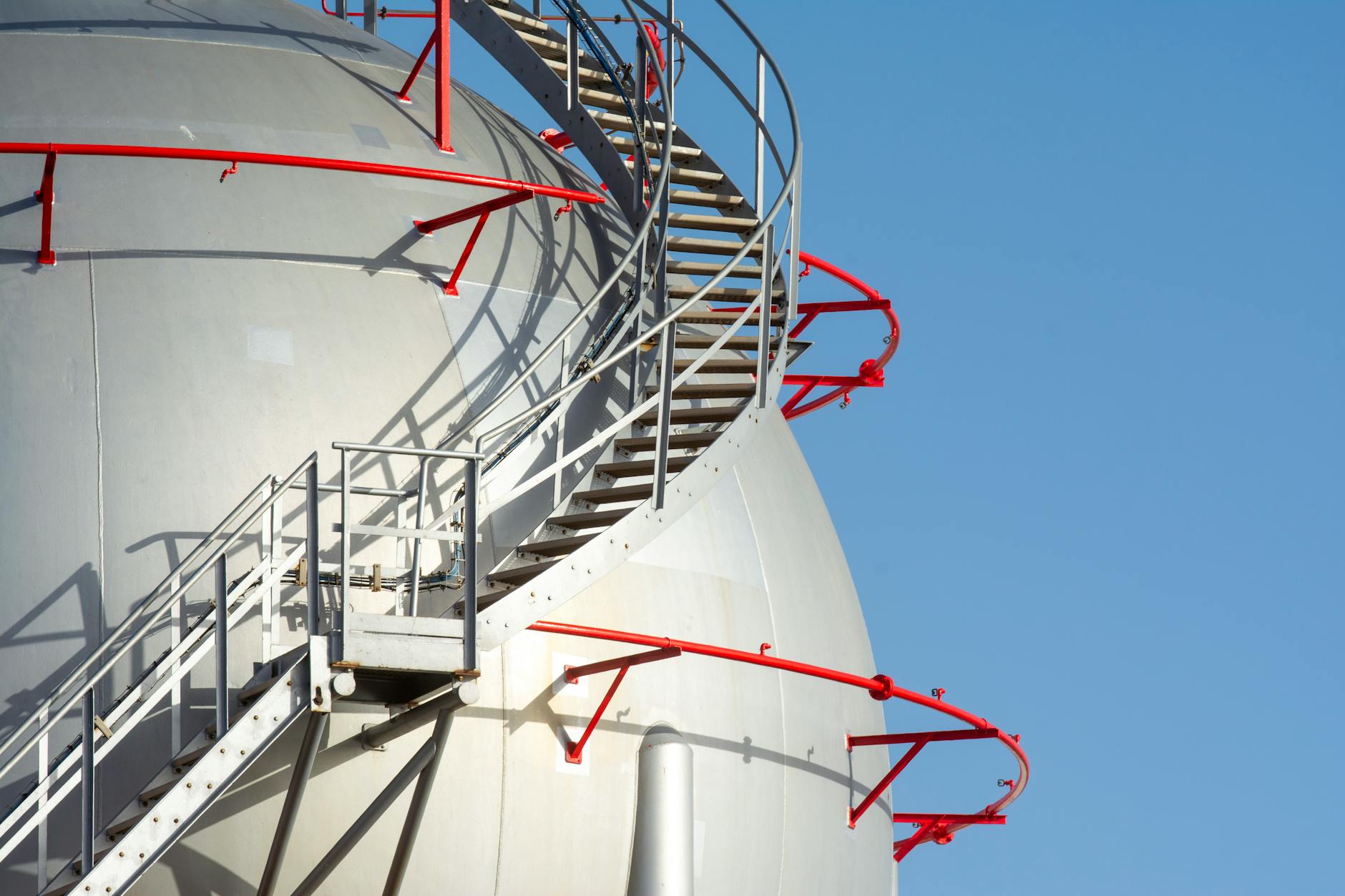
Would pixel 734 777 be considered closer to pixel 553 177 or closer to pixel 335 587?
pixel 335 587

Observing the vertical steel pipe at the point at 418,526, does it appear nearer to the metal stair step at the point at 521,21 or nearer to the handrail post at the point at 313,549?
the handrail post at the point at 313,549

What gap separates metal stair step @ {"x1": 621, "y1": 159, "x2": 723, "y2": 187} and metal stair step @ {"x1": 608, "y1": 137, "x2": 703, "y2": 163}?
13 centimetres

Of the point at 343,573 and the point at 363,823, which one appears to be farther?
the point at 363,823

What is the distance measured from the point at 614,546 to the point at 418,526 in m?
1.34

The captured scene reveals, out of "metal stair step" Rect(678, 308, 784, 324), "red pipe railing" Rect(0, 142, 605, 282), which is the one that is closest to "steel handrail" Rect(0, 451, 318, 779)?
"red pipe railing" Rect(0, 142, 605, 282)

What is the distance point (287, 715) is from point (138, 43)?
20.8ft

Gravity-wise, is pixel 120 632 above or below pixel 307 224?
below

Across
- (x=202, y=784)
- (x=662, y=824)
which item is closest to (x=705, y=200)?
(x=662, y=824)

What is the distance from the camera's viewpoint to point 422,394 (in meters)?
12.7

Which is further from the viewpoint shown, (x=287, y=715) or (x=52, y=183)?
(x=52, y=183)

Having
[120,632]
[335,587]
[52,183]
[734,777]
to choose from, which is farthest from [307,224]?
[734,777]

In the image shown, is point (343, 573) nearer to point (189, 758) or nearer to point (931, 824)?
point (189, 758)

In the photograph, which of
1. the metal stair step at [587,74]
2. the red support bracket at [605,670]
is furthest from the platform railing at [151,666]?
the metal stair step at [587,74]

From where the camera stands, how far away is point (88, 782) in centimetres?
1006
